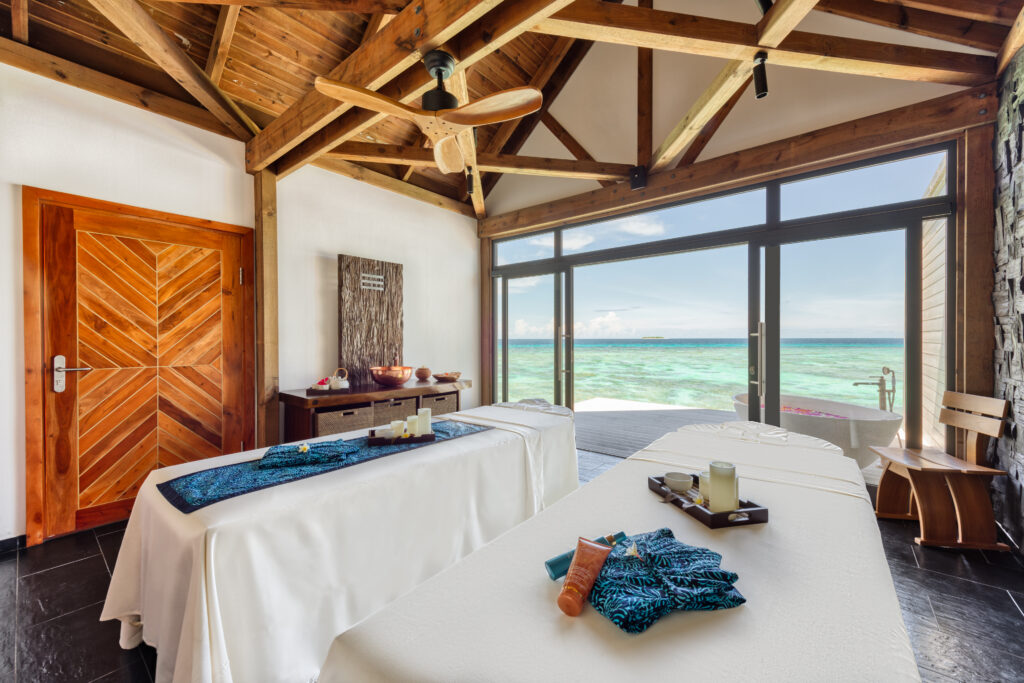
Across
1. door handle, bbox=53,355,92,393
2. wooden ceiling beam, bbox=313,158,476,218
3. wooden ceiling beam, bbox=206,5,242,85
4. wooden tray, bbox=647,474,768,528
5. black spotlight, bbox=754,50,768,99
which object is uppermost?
wooden ceiling beam, bbox=206,5,242,85

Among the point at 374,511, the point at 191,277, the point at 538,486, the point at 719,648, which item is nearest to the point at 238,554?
the point at 374,511

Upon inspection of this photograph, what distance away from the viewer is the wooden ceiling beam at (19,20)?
7.68 feet

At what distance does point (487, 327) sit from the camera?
5.36 meters

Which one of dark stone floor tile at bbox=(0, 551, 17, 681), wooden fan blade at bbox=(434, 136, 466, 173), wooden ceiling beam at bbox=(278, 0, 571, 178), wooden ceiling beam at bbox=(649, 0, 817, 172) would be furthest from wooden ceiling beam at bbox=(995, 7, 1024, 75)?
dark stone floor tile at bbox=(0, 551, 17, 681)

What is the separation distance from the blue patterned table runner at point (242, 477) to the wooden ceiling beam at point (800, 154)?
3264 millimetres

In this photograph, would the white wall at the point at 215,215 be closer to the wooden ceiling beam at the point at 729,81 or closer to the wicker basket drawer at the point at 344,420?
the wicker basket drawer at the point at 344,420

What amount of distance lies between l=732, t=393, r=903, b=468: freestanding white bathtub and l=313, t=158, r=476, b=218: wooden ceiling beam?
13.2 feet

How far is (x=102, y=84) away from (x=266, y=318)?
176 centimetres

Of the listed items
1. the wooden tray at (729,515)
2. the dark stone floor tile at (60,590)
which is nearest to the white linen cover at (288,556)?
the dark stone floor tile at (60,590)

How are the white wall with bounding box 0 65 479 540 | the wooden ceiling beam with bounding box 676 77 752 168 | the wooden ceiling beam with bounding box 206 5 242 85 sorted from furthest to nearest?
1. the wooden ceiling beam with bounding box 676 77 752 168
2. the wooden ceiling beam with bounding box 206 5 242 85
3. the white wall with bounding box 0 65 479 540

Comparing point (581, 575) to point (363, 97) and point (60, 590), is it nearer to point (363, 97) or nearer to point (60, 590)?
point (363, 97)

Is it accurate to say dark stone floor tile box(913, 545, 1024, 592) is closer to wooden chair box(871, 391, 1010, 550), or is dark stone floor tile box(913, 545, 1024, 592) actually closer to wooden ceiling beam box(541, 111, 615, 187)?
wooden chair box(871, 391, 1010, 550)

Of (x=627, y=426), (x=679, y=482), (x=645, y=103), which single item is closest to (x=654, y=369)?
(x=627, y=426)

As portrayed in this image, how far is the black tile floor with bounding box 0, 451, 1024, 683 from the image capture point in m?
1.52
